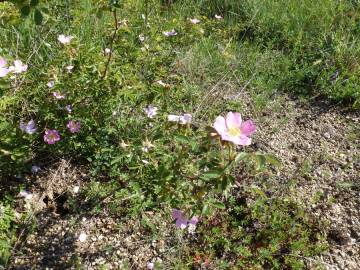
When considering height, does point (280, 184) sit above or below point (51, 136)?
below

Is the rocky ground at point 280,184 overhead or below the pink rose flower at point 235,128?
below

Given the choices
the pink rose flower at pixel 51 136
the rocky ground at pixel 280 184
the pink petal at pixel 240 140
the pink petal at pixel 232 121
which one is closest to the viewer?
the pink petal at pixel 240 140

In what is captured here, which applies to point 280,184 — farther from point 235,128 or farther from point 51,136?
point 51,136

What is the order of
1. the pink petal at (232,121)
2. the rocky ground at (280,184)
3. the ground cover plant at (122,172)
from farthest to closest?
the rocky ground at (280,184) → the ground cover plant at (122,172) → the pink petal at (232,121)

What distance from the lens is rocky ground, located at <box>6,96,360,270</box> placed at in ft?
7.00

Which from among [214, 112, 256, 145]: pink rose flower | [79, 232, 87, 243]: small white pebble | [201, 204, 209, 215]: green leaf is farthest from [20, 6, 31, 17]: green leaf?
[79, 232, 87, 243]: small white pebble

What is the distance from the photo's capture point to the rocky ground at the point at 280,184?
7.00 feet

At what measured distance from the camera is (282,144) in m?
2.85

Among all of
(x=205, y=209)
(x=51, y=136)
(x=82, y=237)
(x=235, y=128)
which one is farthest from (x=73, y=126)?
(x=235, y=128)

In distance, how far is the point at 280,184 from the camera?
254cm

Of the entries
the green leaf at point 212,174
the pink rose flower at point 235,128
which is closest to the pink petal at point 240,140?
the pink rose flower at point 235,128

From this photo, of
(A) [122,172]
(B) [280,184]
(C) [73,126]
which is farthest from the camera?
(B) [280,184]

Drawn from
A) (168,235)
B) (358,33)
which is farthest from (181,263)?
(358,33)

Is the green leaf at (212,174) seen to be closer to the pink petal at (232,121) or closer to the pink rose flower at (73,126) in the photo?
the pink petal at (232,121)
